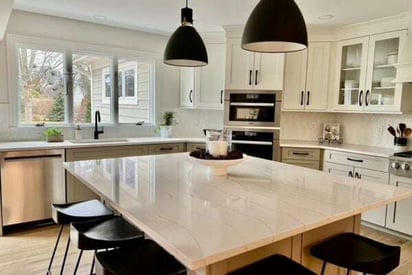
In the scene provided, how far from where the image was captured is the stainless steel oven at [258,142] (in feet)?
14.0

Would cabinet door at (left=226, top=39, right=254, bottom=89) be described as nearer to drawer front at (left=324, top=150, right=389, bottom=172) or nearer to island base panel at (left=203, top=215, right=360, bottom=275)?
drawer front at (left=324, top=150, right=389, bottom=172)

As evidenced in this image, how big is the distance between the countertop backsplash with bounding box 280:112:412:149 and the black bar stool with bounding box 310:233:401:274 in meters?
2.64

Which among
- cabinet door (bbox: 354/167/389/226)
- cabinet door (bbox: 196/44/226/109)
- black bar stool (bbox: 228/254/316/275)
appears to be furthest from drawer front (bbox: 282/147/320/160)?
black bar stool (bbox: 228/254/316/275)

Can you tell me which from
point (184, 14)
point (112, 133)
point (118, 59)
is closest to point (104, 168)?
point (184, 14)

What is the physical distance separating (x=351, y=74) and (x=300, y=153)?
48.5 inches

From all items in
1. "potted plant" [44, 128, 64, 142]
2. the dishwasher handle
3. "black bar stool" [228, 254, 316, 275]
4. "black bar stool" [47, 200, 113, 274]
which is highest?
"potted plant" [44, 128, 64, 142]

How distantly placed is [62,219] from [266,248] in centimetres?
143

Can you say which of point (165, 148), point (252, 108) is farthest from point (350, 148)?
point (165, 148)

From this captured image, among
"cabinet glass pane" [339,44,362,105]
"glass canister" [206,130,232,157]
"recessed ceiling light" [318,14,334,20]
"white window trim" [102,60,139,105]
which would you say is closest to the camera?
"glass canister" [206,130,232,157]

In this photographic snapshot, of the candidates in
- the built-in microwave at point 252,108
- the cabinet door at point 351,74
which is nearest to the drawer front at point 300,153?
the built-in microwave at point 252,108

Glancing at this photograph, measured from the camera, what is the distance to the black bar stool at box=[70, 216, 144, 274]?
5.80ft

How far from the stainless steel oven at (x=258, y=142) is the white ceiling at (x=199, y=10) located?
4.74 ft

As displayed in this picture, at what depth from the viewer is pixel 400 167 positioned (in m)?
3.33

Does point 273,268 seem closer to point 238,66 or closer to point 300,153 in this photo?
point 300,153
